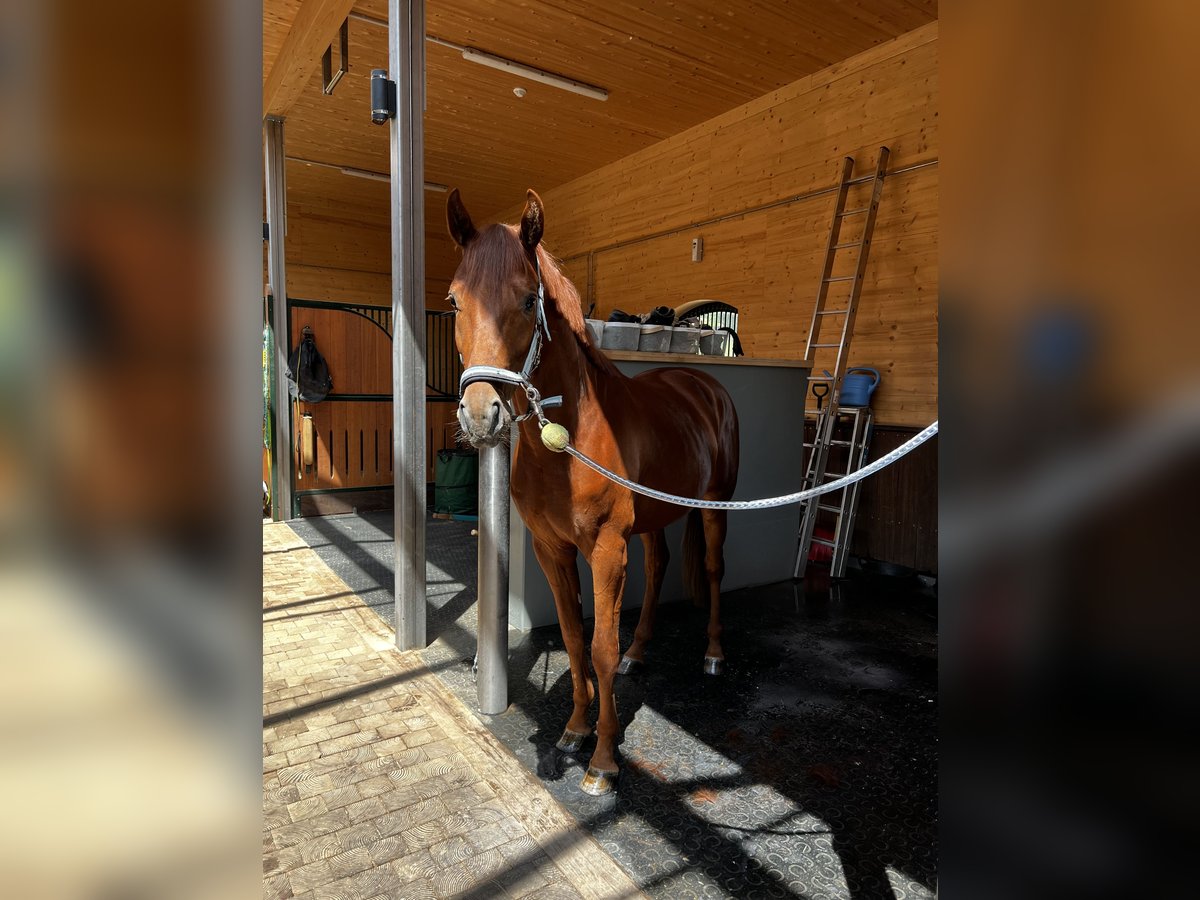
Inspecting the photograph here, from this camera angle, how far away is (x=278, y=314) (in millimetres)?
6188

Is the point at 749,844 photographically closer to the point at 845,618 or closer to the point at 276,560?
the point at 845,618

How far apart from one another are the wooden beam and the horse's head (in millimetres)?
3241

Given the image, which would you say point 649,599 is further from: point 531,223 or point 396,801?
point 531,223

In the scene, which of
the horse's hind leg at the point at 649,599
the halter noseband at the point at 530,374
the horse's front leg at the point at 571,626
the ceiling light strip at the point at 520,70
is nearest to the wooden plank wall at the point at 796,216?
the ceiling light strip at the point at 520,70

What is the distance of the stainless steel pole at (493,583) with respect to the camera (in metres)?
2.71

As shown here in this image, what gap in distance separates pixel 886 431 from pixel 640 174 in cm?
472

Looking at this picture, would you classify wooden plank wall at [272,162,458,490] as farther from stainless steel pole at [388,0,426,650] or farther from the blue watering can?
the blue watering can

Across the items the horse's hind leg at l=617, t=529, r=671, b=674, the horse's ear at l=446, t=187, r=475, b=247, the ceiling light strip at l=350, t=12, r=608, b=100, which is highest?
the ceiling light strip at l=350, t=12, r=608, b=100

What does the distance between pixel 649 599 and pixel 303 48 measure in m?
4.58

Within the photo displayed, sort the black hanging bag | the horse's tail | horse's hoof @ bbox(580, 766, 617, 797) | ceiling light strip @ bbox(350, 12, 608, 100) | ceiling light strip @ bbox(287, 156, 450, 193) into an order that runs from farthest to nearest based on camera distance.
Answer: ceiling light strip @ bbox(287, 156, 450, 193) → the black hanging bag → ceiling light strip @ bbox(350, 12, 608, 100) → the horse's tail → horse's hoof @ bbox(580, 766, 617, 797)

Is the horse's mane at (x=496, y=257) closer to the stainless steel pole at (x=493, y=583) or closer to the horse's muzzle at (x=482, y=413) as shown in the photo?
the horse's muzzle at (x=482, y=413)

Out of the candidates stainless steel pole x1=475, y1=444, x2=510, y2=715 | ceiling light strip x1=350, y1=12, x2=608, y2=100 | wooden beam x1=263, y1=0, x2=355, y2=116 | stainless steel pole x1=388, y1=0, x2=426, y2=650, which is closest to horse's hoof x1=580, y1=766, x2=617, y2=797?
stainless steel pole x1=475, y1=444, x2=510, y2=715

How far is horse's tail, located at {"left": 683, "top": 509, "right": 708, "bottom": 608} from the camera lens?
358 centimetres
